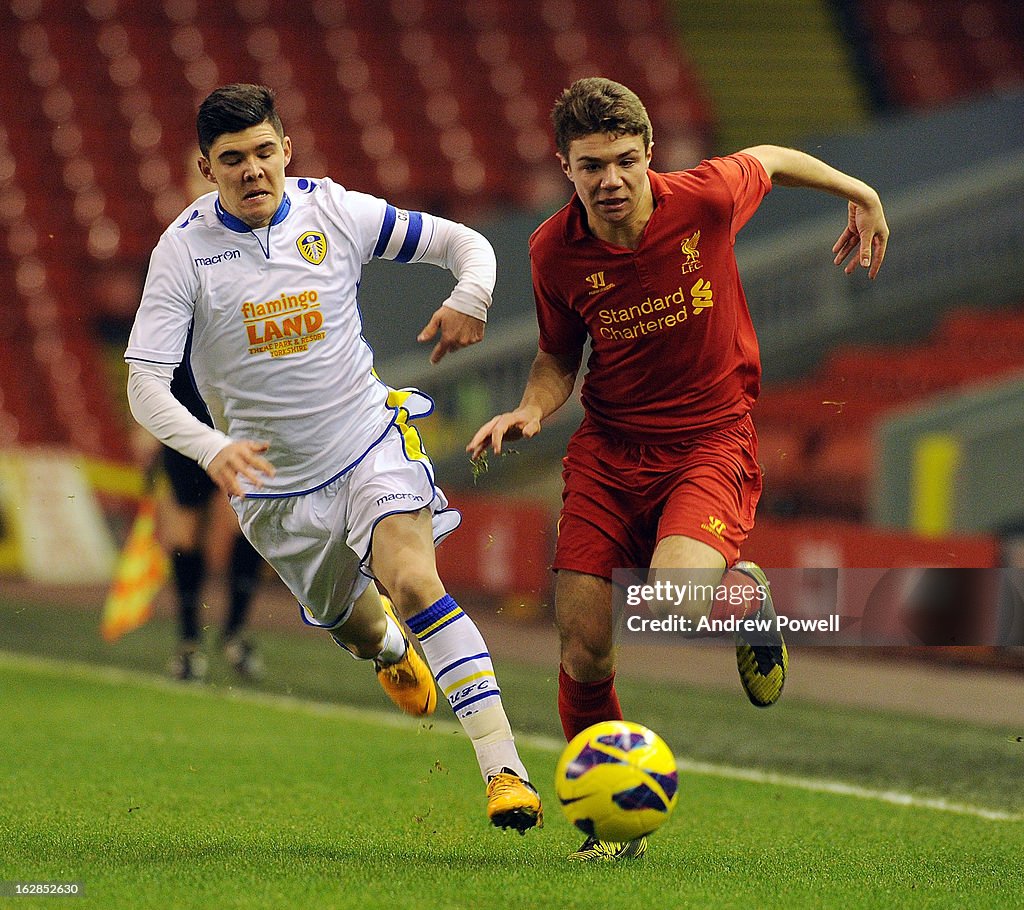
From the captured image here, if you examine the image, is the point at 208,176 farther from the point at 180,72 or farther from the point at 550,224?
the point at 180,72

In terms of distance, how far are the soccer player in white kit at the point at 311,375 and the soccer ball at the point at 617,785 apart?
7.4 inches

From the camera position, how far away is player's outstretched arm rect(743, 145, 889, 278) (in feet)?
16.6

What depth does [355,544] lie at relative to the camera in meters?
A: 4.93

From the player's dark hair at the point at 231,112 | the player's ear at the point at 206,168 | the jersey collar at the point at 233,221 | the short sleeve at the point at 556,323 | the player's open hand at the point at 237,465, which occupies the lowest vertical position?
the player's open hand at the point at 237,465

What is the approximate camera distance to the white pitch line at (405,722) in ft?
19.5

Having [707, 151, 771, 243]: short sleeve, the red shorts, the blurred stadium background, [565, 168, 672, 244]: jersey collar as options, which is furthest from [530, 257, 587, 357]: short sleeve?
the blurred stadium background

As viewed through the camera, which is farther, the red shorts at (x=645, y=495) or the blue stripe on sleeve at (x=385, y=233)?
the blue stripe on sleeve at (x=385, y=233)

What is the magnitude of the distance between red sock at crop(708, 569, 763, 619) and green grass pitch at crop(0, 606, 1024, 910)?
26.7 inches

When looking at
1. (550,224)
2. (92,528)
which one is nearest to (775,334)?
(92,528)

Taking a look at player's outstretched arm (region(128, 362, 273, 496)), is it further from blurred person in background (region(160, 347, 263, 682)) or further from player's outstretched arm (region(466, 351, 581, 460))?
blurred person in background (region(160, 347, 263, 682))

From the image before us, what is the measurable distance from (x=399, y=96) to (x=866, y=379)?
664 centimetres

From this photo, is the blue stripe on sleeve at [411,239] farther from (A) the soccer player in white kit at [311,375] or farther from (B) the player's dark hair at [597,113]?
(B) the player's dark hair at [597,113]

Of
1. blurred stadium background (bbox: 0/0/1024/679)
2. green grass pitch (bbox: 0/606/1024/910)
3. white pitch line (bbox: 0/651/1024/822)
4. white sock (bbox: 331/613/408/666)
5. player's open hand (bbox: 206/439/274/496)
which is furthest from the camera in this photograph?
blurred stadium background (bbox: 0/0/1024/679)

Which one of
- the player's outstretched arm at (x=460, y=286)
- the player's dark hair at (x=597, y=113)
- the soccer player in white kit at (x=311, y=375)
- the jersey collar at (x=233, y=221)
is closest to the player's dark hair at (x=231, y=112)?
the soccer player in white kit at (x=311, y=375)
